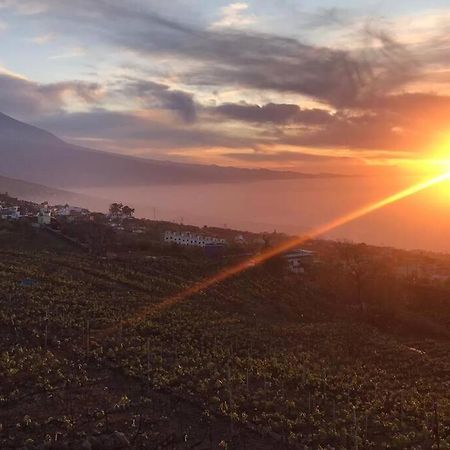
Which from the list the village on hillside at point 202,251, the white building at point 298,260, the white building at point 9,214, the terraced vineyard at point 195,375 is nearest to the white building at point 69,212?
the white building at point 9,214

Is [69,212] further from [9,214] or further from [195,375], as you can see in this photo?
[195,375]

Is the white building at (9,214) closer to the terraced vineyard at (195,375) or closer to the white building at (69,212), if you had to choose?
the white building at (69,212)

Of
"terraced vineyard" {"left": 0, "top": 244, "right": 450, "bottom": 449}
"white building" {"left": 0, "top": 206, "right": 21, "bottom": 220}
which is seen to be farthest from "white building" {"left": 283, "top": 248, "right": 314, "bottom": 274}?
"white building" {"left": 0, "top": 206, "right": 21, "bottom": 220}

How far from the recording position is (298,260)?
4944 centimetres

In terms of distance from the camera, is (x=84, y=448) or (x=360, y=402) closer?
(x=84, y=448)

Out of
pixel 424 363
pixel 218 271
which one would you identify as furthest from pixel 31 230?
pixel 424 363

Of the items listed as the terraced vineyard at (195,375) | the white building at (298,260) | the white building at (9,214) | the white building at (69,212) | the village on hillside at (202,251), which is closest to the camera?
the terraced vineyard at (195,375)

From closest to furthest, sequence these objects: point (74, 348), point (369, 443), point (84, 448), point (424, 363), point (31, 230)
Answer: point (84, 448), point (369, 443), point (74, 348), point (424, 363), point (31, 230)

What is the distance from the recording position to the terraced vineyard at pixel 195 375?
13.1m

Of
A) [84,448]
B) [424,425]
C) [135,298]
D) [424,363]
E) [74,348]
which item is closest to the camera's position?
[84,448]

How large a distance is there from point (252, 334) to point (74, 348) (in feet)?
27.0

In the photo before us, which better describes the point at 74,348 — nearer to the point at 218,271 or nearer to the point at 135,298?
the point at 135,298

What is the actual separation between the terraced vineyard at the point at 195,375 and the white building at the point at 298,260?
1506 cm

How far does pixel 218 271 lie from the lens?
132 feet
